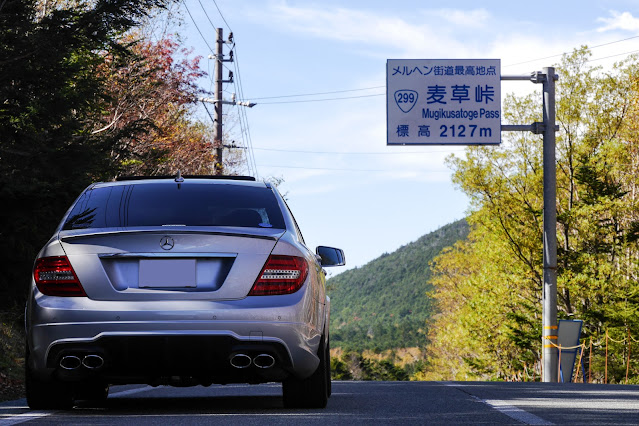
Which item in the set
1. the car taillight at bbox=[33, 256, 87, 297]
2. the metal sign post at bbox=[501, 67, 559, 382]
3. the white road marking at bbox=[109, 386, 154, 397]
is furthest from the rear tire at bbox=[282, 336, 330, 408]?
the metal sign post at bbox=[501, 67, 559, 382]

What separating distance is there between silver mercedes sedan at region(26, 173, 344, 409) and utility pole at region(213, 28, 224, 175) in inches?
1167

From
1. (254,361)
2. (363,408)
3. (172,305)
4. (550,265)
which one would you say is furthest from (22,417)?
(550,265)

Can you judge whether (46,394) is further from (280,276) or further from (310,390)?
(280,276)

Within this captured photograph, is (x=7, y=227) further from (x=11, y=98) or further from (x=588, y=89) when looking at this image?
(x=588, y=89)

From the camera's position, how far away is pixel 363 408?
25.7 feet

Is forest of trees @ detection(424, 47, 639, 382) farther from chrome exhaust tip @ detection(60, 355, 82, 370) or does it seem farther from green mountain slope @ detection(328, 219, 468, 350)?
green mountain slope @ detection(328, 219, 468, 350)

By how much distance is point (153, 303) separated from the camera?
658cm

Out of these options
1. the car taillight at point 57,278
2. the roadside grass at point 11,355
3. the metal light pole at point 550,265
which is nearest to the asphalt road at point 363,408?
the car taillight at point 57,278

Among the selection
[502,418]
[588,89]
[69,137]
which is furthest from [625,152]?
[502,418]

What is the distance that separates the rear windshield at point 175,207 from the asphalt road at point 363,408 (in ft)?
4.35

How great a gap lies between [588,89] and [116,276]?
3120cm

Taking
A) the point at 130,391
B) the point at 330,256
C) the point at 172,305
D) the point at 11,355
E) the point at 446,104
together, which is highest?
the point at 446,104

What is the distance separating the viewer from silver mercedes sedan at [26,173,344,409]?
6613mm

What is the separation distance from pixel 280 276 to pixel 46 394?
2.03 meters
